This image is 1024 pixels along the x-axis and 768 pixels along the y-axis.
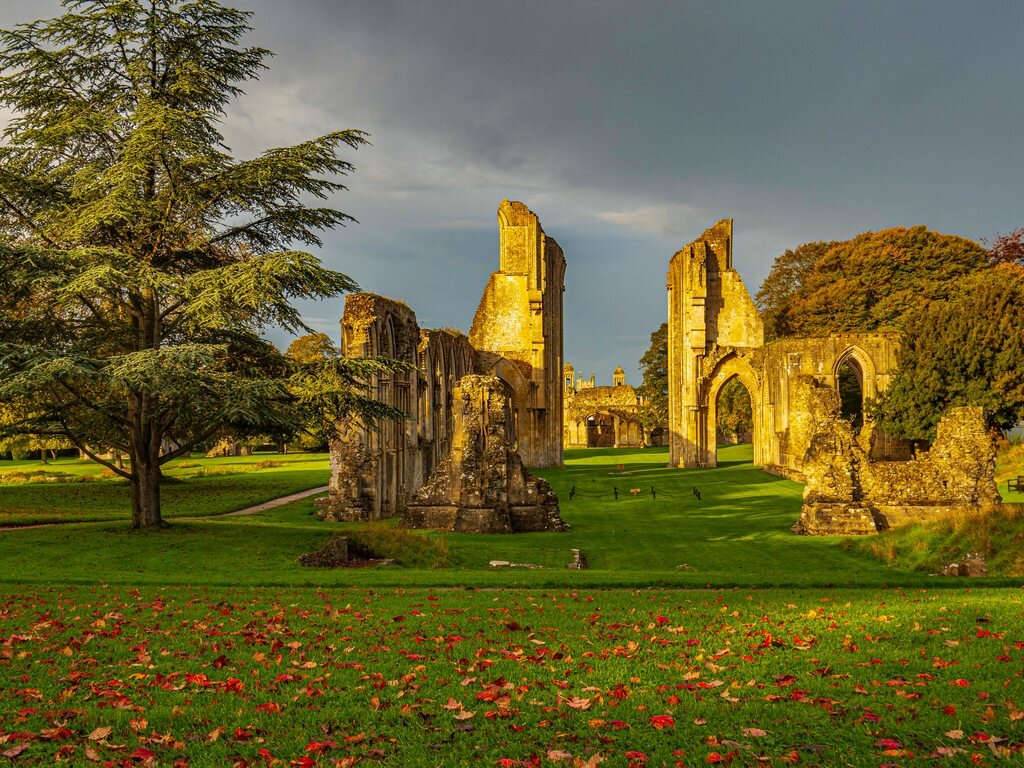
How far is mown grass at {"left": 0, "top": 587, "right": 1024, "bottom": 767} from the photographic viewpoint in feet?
13.0

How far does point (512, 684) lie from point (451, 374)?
31.7 m

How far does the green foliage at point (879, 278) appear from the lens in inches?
1727

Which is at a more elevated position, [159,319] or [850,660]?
[159,319]

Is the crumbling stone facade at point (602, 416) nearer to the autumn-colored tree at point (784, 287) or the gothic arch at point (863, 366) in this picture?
the autumn-colored tree at point (784, 287)

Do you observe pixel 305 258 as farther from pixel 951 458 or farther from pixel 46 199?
pixel 951 458

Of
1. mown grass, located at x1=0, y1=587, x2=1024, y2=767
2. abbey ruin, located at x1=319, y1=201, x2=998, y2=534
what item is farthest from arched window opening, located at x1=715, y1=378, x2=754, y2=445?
mown grass, located at x1=0, y1=587, x2=1024, y2=767

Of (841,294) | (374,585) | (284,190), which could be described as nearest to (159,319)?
(284,190)

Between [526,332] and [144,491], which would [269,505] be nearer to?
[144,491]

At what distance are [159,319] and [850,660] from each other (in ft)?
47.5

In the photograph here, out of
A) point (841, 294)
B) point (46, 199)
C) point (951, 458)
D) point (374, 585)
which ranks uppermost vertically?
point (841, 294)

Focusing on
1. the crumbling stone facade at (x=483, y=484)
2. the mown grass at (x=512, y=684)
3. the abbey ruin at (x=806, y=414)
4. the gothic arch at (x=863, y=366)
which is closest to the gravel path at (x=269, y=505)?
the crumbling stone facade at (x=483, y=484)

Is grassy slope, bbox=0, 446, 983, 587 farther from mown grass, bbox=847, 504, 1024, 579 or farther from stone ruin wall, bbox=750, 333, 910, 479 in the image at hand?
stone ruin wall, bbox=750, 333, 910, 479

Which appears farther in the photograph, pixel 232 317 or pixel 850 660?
pixel 232 317

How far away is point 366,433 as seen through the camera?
2031 centimetres
